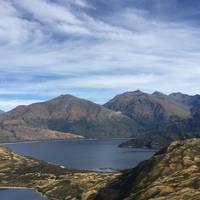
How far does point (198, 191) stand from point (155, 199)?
64.6 feet

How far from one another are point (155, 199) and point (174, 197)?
30.5 ft

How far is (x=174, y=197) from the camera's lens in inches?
7608

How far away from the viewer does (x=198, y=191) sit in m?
192

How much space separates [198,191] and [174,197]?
10.8 metres

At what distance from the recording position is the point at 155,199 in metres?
198
